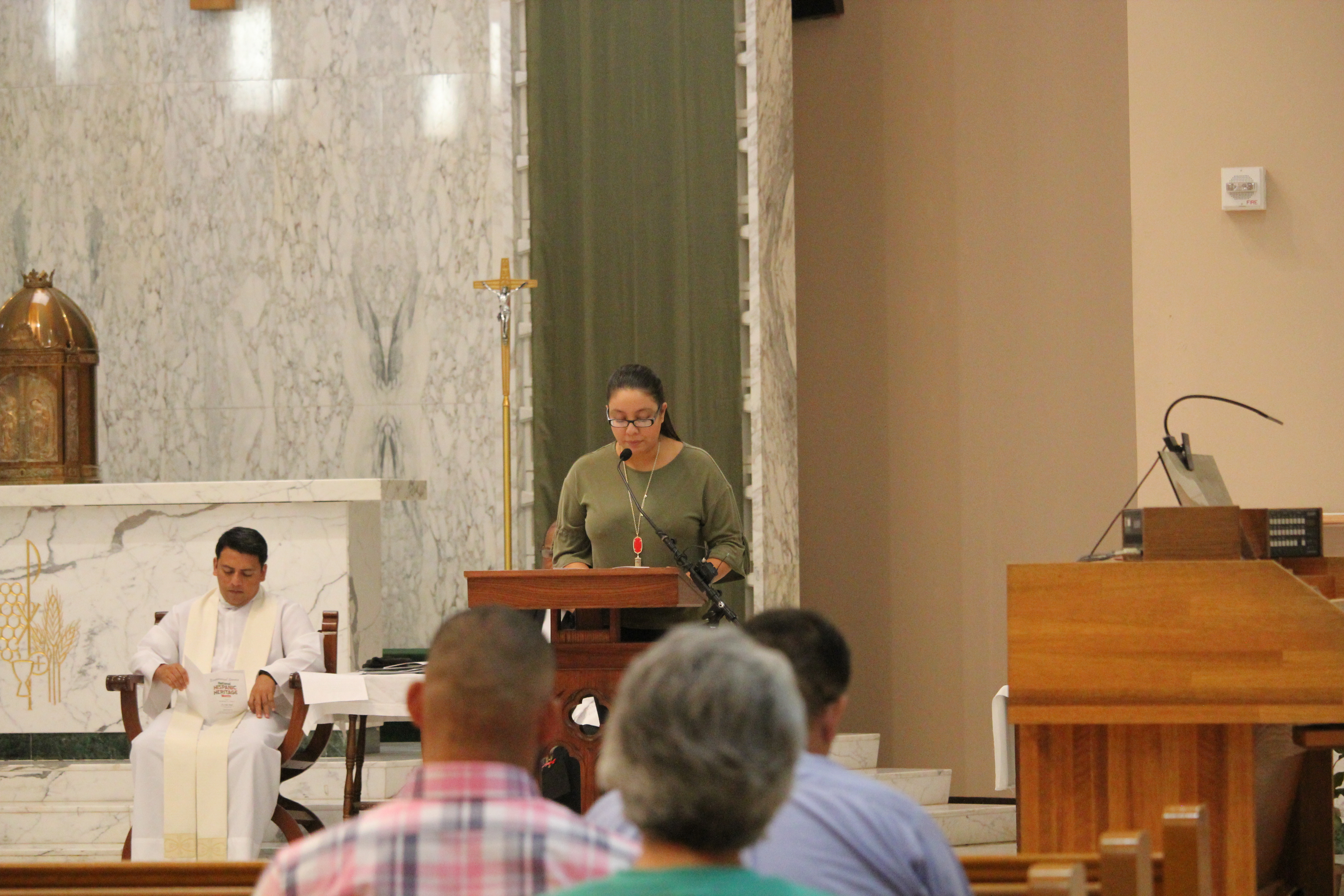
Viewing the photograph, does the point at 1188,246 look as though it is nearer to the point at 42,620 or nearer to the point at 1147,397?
the point at 1147,397

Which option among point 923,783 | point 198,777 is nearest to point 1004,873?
point 198,777

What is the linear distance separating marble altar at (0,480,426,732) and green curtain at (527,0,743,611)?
1168mm

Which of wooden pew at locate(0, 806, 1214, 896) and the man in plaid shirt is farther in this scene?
wooden pew at locate(0, 806, 1214, 896)

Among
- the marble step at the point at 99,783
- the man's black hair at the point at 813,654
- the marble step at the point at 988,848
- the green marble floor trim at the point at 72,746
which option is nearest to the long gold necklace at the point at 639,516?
the marble step at the point at 99,783

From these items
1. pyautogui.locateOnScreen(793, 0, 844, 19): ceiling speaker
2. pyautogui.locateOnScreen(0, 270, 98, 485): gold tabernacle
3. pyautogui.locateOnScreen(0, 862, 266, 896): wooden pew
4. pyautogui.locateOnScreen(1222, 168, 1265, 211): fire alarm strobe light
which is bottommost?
pyautogui.locateOnScreen(0, 862, 266, 896): wooden pew

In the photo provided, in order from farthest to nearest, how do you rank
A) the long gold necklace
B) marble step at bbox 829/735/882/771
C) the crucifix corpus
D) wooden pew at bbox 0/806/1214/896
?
marble step at bbox 829/735/882/771 → the crucifix corpus → the long gold necklace → wooden pew at bbox 0/806/1214/896

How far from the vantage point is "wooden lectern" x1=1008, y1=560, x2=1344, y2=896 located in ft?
10.9

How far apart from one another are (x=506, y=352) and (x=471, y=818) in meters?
4.52

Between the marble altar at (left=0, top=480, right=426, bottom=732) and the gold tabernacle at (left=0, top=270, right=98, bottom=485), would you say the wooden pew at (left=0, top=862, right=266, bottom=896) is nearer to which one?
the marble altar at (left=0, top=480, right=426, bottom=732)

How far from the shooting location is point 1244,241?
6805 millimetres

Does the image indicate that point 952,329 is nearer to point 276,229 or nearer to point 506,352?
point 506,352

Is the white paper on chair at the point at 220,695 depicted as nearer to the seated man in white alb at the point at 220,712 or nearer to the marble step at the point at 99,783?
the seated man in white alb at the point at 220,712

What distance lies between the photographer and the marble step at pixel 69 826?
611cm

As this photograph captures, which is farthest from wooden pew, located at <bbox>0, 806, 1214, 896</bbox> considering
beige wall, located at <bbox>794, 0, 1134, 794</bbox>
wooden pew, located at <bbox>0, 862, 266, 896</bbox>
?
beige wall, located at <bbox>794, 0, 1134, 794</bbox>
